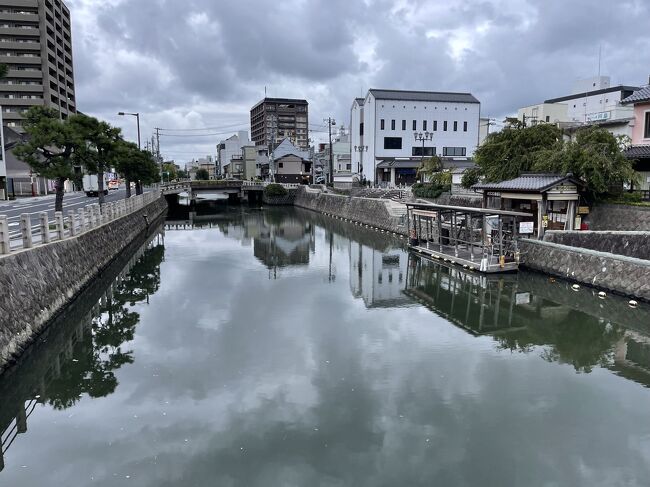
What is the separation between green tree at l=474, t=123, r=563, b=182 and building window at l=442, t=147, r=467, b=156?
117ft

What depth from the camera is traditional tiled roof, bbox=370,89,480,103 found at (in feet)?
216

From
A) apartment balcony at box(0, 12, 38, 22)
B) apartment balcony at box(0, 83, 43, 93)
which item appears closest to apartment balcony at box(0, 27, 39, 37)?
apartment balcony at box(0, 12, 38, 22)

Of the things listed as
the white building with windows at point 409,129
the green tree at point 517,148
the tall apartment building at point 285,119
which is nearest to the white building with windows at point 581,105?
the white building with windows at point 409,129

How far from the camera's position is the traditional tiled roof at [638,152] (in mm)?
26109

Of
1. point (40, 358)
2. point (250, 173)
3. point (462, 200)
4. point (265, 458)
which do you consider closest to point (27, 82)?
point (250, 173)

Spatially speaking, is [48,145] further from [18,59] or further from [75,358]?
[18,59]

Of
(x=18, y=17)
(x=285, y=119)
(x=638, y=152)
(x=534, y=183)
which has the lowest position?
(x=534, y=183)

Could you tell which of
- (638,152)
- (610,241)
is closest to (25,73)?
(638,152)

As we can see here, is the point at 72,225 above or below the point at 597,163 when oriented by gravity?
below

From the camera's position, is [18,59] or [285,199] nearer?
[18,59]

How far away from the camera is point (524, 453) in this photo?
866 cm

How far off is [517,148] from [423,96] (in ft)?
126

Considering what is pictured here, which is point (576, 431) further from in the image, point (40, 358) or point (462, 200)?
point (462, 200)

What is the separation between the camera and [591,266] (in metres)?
20.0
